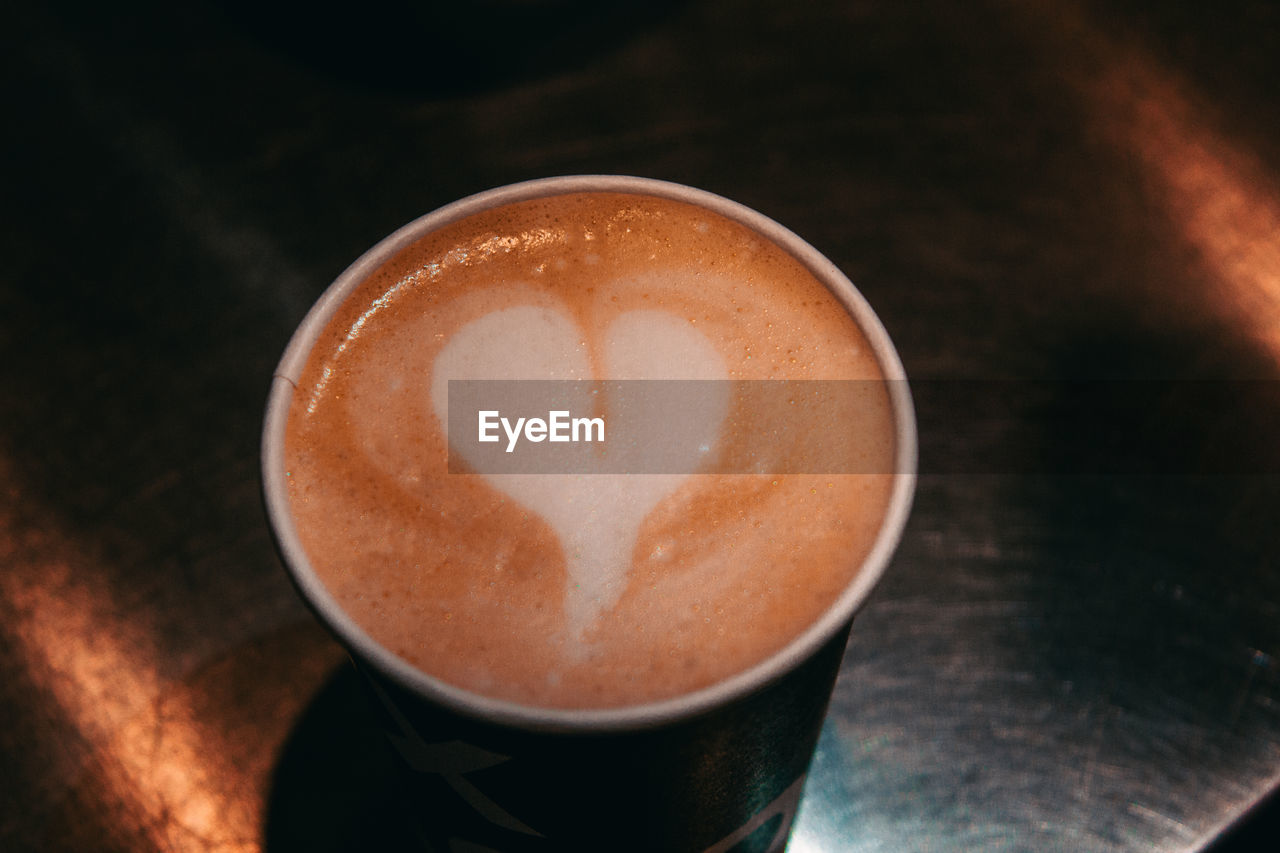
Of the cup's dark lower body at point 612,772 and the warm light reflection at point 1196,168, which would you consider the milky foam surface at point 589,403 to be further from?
the warm light reflection at point 1196,168

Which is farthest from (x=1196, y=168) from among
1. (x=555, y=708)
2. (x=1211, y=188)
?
(x=555, y=708)

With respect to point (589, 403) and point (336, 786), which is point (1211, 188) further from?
point (336, 786)

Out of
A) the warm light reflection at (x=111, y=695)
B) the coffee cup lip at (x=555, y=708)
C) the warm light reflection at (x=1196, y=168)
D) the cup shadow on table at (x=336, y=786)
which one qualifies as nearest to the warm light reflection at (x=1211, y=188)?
the warm light reflection at (x=1196, y=168)

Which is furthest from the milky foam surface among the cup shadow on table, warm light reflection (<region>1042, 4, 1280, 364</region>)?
warm light reflection (<region>1042, 4, 1280, 364</region>)

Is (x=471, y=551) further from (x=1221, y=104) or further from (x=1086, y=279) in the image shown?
(x=1221, y=104)

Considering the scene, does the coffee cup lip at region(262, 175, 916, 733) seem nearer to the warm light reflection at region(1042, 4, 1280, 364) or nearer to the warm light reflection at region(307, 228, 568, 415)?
the warm light reflection at region(307, 228, 568, 415)

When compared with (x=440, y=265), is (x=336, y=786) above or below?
below
